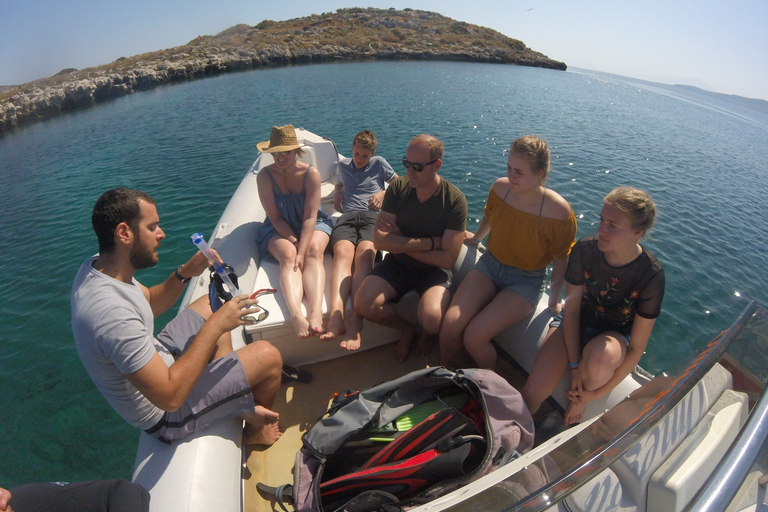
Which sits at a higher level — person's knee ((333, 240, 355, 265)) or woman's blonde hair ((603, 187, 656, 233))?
woman's blonde hair ((603, 187, 656, 233))

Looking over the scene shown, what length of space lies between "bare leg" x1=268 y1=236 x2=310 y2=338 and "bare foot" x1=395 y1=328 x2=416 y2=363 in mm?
713

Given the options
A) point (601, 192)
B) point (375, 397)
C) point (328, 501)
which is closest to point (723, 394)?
point (375, 397)

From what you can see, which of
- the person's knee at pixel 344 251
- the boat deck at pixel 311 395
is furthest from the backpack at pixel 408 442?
the person's knee at pixel 344 251

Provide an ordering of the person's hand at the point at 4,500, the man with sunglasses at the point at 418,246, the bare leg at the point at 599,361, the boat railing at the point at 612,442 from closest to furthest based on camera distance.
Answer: the boat railing at the point at 612,442
the person's hand at the point at 4,500
the bare leg at the point at 599,361
the man with sunglasses at the point at 418,246

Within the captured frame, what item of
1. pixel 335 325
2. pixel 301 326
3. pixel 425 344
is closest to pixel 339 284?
pixel 335 325

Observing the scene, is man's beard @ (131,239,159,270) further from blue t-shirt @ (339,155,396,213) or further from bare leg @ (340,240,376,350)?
blue t-shirt @ (339,155,396,213)

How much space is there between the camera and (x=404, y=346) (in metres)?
2.70

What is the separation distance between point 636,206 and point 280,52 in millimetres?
43394

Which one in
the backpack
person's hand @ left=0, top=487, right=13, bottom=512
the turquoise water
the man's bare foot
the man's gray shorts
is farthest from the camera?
the turquoise water

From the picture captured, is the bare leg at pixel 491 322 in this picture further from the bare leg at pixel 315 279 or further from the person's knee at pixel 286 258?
the person's knee at pixel 286 258

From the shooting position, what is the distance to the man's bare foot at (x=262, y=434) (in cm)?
209

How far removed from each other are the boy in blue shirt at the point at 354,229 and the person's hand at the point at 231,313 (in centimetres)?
72

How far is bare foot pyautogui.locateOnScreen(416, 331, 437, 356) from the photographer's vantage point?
269 centimetres

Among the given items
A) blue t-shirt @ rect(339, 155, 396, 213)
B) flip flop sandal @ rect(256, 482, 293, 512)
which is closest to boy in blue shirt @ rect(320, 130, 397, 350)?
blue t-shirt @ rect(339, 155, 396, 213)
